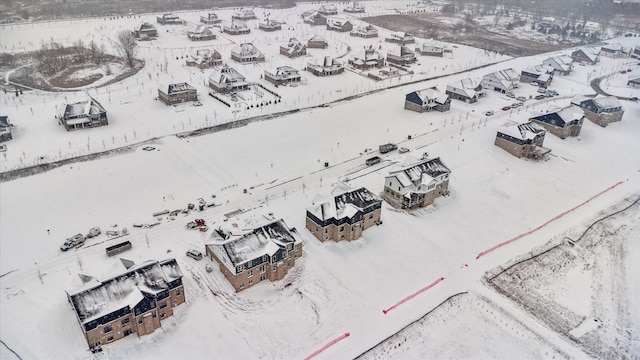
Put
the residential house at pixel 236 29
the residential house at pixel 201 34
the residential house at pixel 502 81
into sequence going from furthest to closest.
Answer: the residential house at pixel 236 29 < the residential house at pixel 201 34 < the residential house at pixel 502 81

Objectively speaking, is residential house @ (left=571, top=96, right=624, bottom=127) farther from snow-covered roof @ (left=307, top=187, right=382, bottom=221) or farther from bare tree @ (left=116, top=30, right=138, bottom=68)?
bare tree @ (left=116, top=30, right=138, bottom=68)

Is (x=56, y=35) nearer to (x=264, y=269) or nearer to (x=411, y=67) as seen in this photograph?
(x=411, y=67)

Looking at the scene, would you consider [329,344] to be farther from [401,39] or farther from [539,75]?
[401,39]

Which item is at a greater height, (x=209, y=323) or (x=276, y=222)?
(x=276, y=222)

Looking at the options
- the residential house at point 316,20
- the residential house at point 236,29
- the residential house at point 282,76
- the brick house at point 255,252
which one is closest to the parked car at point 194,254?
the brick house at point 255,252

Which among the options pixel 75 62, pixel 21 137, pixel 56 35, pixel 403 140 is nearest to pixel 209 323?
pixel 403 140

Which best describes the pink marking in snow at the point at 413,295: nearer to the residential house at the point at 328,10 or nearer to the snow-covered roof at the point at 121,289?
the snow-covered roof at the point at 121,289
